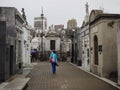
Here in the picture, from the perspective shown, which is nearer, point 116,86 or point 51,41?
point 116,86

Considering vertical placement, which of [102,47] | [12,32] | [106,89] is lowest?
[106,89]

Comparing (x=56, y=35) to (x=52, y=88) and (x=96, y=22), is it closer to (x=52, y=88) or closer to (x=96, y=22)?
(x=96, y=22)

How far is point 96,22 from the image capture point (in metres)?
16.4

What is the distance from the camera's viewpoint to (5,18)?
1535cm

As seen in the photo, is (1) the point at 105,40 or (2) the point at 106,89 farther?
(1) the point at 105,40

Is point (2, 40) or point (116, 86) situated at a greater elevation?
point (2, 40)

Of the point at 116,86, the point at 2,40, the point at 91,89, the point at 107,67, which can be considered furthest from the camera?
the point at 107,67

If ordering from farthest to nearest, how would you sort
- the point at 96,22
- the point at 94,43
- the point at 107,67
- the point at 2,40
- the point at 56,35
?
the point at 56,35 < the point at 94,43 < the point at 96,22 < the point at 107,67 < the point at 2,40

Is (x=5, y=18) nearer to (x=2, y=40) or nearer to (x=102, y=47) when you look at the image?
(x=2, y=40)

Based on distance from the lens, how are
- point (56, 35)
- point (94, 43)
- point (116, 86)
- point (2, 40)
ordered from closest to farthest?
point (116, 86) → point (2, 40) → point (94, 43) → point (56, 35)

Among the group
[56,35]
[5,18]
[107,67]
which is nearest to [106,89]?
[107,67]

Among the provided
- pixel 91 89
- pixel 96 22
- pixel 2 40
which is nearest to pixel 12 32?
pixel 2 40

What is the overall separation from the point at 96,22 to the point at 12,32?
539cm

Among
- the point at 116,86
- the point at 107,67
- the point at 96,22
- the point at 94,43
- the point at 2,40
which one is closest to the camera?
the point at 116,86
